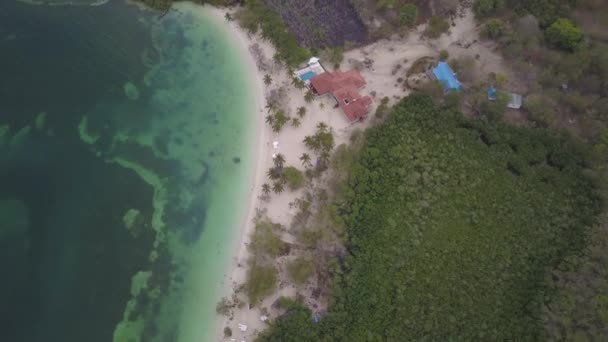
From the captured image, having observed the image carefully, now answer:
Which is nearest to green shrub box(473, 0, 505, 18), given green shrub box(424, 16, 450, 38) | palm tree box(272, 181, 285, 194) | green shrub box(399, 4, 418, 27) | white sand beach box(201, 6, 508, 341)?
white sand beach box(201, 6, 508, 341)

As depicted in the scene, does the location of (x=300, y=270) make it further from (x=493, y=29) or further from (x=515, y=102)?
(x=493, y=29)

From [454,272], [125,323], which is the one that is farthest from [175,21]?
[454,272]

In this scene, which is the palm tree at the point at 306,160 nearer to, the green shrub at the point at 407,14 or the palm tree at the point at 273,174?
the palm tree at the point at 273,174

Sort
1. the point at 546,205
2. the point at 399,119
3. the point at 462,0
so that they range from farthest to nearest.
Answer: the point at 462,0 → the point at 399,119 → the point at 546,205

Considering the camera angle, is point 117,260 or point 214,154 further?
point 214,154

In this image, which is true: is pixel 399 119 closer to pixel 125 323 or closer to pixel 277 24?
pixel 277 24

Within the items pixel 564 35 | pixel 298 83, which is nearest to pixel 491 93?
pixel 564 35

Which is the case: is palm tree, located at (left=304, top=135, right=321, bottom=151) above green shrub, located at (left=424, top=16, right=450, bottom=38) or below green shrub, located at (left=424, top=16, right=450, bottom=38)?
below

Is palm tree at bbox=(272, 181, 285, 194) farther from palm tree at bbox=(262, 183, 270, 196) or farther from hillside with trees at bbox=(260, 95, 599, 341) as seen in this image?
hillside with trees at bbox=(260, 95, 599, 341)
